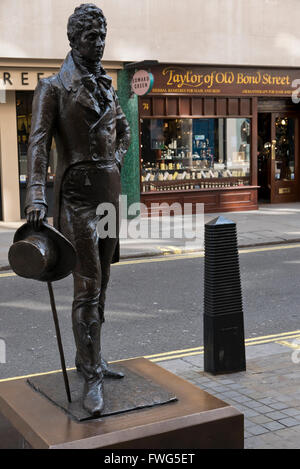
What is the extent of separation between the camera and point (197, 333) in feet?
23.9

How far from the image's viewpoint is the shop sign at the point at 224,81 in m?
17.0

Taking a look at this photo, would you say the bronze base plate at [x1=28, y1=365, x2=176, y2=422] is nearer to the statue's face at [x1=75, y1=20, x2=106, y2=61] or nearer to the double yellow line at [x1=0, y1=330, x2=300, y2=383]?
the double yellow line at [x1=0, y1=330, x2=300, y2=383]

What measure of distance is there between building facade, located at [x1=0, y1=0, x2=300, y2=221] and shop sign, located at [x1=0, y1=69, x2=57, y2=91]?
0.9 inches

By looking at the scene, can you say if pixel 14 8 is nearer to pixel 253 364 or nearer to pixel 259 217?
pixel 259 217

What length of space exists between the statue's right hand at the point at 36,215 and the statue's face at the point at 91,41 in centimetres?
101

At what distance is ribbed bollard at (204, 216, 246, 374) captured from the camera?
5758 millimetres

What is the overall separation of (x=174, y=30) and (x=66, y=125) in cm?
1343

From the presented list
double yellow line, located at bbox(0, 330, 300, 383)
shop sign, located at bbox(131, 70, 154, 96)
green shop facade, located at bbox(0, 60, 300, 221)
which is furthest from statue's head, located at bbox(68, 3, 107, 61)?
green shop facade, located at bbox(0, 60, 300, 221)

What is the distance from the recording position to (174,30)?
16.8 metres

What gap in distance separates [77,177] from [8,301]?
4.97 metres

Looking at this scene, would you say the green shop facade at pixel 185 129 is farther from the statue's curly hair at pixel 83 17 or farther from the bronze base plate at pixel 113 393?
the statue's curly hair at pixel 83 17

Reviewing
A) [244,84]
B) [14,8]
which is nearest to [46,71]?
[14,8]

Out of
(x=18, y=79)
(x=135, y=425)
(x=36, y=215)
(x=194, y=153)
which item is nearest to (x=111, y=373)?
(x=135, y=425)

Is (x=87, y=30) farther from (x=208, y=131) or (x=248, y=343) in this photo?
(x=208, y=131)
